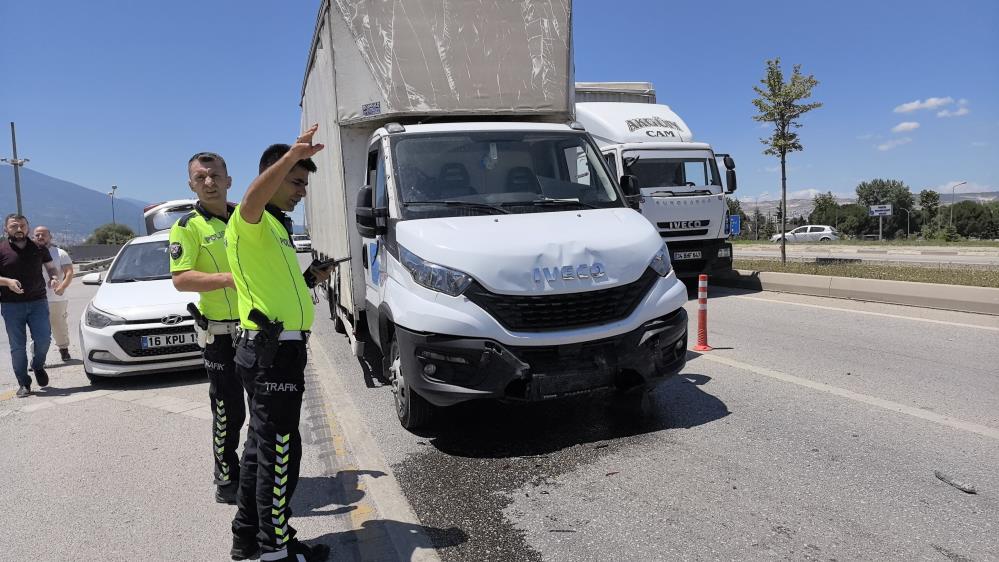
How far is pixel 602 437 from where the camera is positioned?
14.3ft

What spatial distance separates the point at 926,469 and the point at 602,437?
1.94m

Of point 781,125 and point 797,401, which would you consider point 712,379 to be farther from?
point 781,125

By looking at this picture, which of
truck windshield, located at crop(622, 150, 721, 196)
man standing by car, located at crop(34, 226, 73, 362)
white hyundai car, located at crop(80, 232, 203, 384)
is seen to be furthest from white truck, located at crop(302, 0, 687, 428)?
truck windshield, located at crop(622, 150, 721, 196)

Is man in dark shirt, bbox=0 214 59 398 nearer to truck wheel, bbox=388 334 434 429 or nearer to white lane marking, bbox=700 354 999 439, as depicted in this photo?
truck wheel, bbox=388 334 434 429

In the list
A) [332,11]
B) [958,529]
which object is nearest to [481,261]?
[958,529]

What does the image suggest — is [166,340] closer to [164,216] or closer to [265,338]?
[265,338]

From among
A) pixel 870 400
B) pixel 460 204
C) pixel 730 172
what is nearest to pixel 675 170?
pixel 730 172

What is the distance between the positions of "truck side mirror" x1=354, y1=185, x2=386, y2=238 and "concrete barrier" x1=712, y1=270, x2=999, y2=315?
8.46m

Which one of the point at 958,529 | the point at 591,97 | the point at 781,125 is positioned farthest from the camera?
the point at 781,125

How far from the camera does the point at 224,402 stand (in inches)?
140

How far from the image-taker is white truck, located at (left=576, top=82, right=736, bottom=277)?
1082 cm

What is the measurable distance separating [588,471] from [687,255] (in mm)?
8021

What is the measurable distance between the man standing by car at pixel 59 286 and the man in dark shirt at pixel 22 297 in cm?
58

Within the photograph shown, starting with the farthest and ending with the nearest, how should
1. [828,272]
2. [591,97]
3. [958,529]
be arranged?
[828,272] → [591,97] → [958,529]
